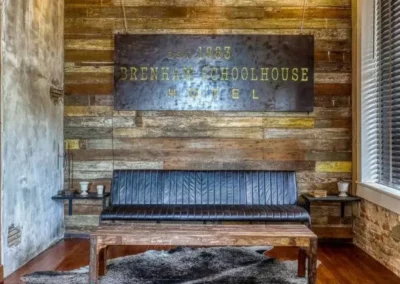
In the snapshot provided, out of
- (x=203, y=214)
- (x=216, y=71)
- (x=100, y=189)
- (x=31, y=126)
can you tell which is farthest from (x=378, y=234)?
(x=31, y=126)

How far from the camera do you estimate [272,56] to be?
14.6 ft

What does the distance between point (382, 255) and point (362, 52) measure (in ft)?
6.44

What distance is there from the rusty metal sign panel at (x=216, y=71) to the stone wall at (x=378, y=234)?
1.28 metres

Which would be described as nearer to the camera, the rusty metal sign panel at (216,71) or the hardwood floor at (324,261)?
the hardwood floor at (324,261)

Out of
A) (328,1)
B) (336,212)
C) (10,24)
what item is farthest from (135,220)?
(328,1)

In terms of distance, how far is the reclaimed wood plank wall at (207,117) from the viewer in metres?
4.48

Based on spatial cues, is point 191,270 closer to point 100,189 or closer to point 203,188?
point 203,188

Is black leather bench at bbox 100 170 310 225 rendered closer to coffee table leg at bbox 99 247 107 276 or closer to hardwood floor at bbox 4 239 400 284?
hardwood floor at bbox 4 239 400 284

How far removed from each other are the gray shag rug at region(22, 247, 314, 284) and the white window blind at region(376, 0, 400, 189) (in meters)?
1.26

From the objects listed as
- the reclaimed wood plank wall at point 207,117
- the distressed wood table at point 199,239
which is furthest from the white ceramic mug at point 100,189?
the distressed wood table at point 199,239

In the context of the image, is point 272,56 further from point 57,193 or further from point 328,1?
point 57,193

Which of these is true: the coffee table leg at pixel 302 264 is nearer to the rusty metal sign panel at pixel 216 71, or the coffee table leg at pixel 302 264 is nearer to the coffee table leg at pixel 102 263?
the coffee table leg at pixel 102 263

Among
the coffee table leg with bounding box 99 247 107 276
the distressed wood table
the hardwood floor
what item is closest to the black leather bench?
the hardwood floor

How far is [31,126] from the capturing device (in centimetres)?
371
